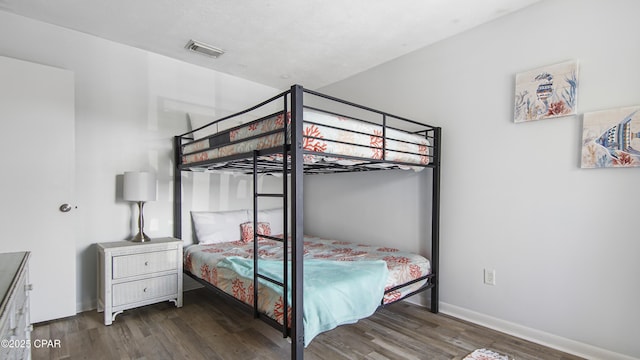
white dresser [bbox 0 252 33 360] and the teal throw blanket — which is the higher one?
white dresser [bbox 0 252 33 360]

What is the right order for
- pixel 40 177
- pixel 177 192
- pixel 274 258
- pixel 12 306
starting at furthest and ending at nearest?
pixel 177 192 → pixel 274 258 → pixel 40 177 → pixel 12 306

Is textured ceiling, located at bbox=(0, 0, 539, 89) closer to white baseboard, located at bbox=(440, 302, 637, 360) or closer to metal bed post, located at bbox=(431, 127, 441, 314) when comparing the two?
metal bed post, located at bbox=(431, 127, 441, 314)

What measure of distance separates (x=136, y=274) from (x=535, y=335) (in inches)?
125

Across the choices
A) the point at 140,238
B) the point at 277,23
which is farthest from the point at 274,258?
the point at 277,23

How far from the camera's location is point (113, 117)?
294 centimetres

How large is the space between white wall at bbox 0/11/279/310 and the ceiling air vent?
1.34 ft

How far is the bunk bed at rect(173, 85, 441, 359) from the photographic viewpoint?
5.66ft

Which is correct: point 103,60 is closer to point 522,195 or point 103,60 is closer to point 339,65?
point 339,65

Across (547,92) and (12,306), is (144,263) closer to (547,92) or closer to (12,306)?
(12,306)

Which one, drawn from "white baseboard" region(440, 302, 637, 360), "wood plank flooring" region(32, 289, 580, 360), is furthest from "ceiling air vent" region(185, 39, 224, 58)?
"white baseboard" region(440, 302, 637, 360)

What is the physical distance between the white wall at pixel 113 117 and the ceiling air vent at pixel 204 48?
41cm

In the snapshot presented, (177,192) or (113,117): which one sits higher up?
(113,117)

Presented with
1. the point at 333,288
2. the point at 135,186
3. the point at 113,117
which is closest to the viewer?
the point at 333,288

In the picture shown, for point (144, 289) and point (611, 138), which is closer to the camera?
point (611, 138)
